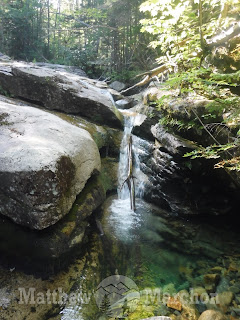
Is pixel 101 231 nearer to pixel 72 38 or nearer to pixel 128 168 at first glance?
pixel 128 168

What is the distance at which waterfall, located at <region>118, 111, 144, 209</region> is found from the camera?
7730 mm

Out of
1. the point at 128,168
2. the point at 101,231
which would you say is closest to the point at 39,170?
the point at 101,231

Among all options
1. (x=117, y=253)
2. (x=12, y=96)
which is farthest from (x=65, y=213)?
(x=12, y=96)

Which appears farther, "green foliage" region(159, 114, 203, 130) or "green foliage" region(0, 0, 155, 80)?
"green foliage" region(0, 0, 155, 80)

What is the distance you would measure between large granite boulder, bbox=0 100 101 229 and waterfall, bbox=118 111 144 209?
6.91 ft

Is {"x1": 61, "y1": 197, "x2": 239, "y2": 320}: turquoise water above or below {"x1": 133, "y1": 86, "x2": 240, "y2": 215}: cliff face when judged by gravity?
below

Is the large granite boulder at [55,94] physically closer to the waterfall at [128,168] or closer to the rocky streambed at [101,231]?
the waterfall at [128,168]

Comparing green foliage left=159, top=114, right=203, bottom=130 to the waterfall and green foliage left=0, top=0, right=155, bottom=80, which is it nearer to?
the waterfall

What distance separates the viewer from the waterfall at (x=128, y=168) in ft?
25.4

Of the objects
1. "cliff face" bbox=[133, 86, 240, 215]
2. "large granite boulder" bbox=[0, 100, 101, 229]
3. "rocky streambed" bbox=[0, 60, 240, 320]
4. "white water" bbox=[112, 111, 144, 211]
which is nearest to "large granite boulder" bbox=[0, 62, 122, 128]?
"white water" bbox=[112, 111, 144, 211]

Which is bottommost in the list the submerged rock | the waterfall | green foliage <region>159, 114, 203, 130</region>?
the submerged rock

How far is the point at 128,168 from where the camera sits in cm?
831

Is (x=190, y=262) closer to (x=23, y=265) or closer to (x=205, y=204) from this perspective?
(x=205, y=204)

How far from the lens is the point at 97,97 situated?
30.1ft
